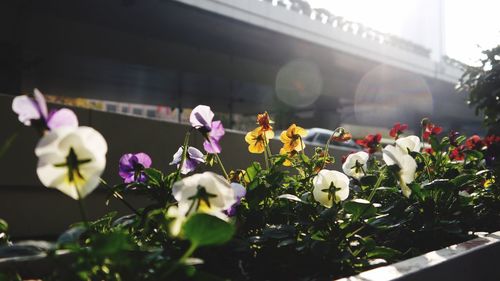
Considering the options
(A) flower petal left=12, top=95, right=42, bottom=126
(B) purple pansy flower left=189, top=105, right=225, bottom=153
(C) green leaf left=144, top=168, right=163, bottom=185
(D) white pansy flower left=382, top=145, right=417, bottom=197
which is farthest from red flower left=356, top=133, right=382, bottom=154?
(A) flower petal left=12, top=95, right=42, bottom=126

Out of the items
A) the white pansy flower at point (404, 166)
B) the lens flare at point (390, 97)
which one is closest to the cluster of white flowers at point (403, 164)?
the white pansy flower at point (404, 166)

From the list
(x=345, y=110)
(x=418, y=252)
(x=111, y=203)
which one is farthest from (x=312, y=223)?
(x=345, y=110)

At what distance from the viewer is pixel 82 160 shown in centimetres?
108

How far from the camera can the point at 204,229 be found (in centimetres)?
106

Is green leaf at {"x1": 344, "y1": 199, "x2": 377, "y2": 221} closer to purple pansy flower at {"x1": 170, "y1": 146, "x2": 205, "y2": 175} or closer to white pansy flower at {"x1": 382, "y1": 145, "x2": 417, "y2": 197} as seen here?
white pansy flower at {"x1": 382, "y1": 145, "x2": 417, "y2": 197}

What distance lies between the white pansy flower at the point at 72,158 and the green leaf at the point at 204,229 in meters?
0.24

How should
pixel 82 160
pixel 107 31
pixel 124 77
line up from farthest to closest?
pixel 124 77 < pixel 107 31 < pixel 82 160

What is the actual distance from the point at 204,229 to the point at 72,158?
347 millimetres

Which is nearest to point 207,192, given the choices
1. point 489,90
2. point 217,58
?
point 489,90

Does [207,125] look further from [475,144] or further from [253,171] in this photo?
[475,144]

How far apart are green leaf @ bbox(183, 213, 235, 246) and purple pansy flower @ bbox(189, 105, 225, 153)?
0.77 m

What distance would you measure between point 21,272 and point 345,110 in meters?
45.4

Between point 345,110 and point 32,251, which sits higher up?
point 345,110

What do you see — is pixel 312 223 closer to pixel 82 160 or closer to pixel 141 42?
pixel 82 160
